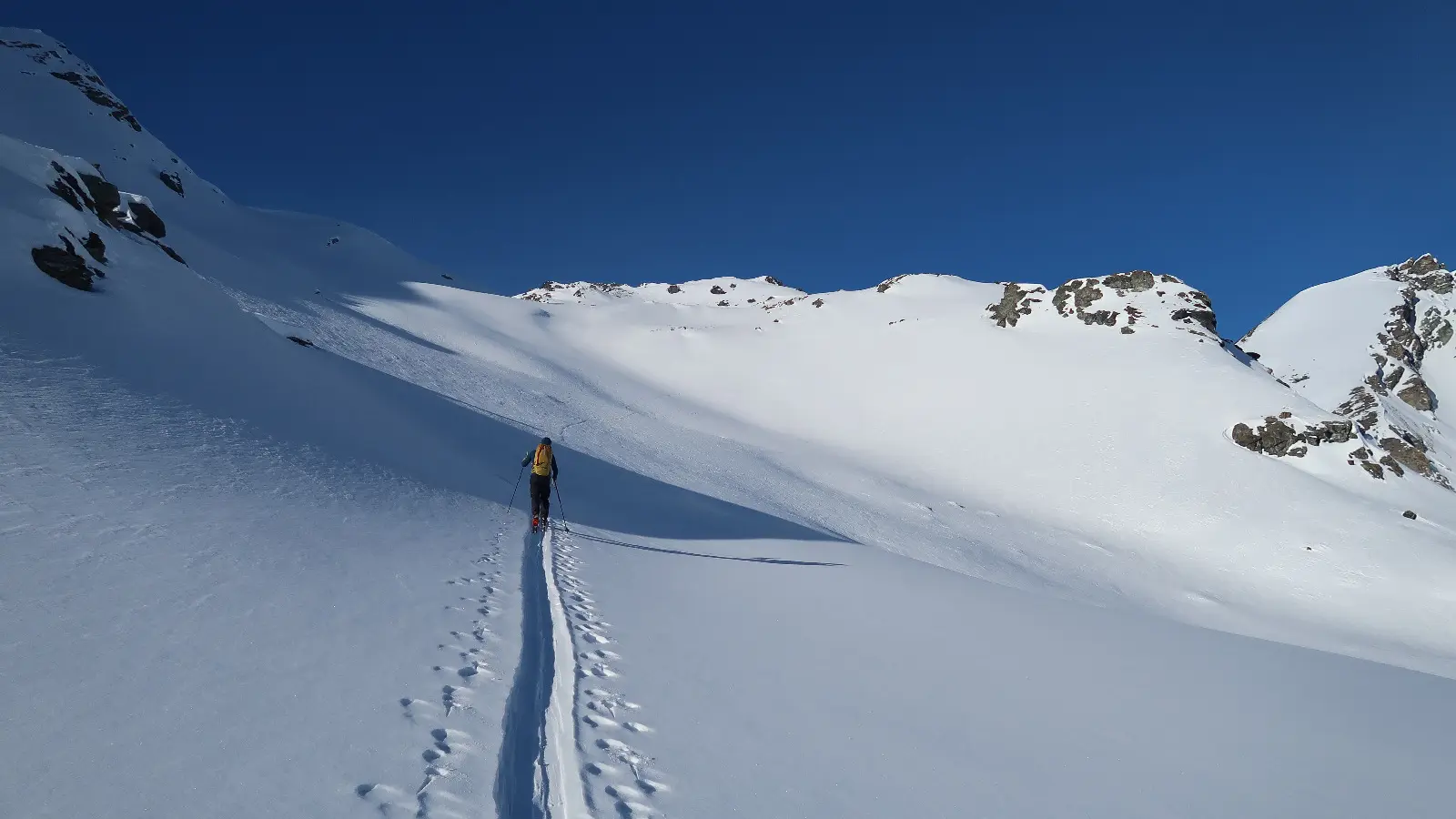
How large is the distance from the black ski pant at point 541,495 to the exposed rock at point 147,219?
78.1 ft

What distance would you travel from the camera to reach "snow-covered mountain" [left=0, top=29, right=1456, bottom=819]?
4016 mm

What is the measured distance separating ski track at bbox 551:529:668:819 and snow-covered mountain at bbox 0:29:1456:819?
35 millimetres

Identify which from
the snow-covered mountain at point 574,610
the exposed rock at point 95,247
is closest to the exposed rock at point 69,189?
the snow-covered mountain at point 574,610

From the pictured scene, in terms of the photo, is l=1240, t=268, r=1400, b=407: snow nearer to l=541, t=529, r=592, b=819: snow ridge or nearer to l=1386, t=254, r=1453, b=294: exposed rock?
l=1386, t=254, r=1453, b=294: exposed rock

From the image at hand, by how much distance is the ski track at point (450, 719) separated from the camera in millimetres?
3527

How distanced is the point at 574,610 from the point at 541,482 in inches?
214

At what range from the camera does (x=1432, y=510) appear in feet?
104

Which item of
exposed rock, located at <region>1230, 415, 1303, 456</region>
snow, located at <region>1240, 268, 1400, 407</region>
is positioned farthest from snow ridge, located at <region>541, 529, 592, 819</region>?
snow, located at <region>1240, 268, 1400, 407</region>

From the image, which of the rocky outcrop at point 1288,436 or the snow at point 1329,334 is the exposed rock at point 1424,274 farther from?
the rocky outcrop at point 1288,436

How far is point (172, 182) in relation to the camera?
197 feet

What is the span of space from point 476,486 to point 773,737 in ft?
37.1

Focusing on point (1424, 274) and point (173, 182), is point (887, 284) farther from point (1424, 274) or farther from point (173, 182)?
point (1424, 274)

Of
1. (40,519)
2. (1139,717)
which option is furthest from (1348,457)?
(40,519)

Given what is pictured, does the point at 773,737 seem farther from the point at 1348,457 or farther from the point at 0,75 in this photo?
the point at 0,75
